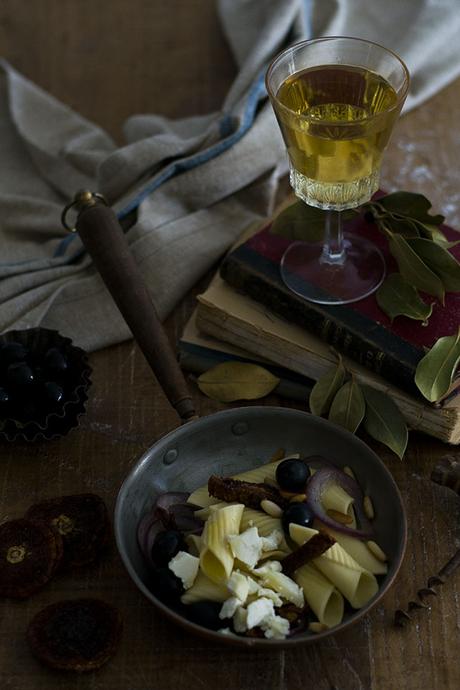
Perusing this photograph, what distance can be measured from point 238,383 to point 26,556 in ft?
1.05

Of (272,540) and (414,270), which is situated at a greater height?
(414,270)

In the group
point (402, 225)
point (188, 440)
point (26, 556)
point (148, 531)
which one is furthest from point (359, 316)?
point (26, 556)

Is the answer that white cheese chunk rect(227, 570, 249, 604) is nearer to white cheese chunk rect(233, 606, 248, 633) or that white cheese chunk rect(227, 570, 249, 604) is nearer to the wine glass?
white cheese chunk rect(233, 606, 248, 633)

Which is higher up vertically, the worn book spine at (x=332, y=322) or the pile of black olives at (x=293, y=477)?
the worn book spine at (x=332, y=322)

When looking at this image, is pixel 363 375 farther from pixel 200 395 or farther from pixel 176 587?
pixel 176 587

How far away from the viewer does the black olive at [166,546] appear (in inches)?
38.3

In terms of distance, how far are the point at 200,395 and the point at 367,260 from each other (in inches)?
10.1

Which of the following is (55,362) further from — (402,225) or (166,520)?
(402,225)

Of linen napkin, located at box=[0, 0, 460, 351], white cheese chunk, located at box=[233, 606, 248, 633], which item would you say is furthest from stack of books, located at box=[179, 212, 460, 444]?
white cheese chunk, located at box=[233, 606, 248, 633]

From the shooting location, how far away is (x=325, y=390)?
1.14m

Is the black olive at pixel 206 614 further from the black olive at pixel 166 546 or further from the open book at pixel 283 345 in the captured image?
the open book at pixel 283 345

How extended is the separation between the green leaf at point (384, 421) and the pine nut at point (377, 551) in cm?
13

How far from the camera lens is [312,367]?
46.4 inches

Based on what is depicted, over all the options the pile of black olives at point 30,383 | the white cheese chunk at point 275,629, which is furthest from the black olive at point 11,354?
the white cheese chunk at point 275,629
